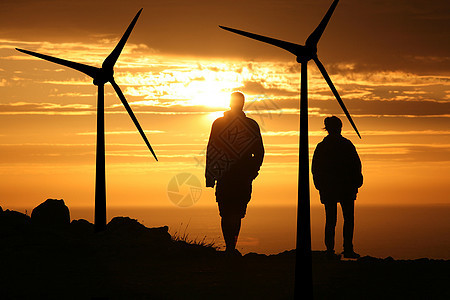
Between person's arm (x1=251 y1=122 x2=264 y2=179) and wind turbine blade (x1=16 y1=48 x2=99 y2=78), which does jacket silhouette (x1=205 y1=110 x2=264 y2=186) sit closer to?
person's arm (x1=251 y1=122 x2=264 y2=179)

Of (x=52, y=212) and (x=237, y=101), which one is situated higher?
(x=237, y=101)

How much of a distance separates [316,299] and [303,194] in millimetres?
3118

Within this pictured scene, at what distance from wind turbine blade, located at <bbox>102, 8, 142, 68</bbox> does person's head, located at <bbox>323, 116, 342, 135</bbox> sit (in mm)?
8252

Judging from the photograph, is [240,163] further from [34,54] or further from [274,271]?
[34,54]

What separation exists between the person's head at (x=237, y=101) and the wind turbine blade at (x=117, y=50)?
5582mm

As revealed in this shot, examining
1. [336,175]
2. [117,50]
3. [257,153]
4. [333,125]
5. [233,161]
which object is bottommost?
[336,175]

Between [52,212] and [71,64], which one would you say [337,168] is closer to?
[71,64]

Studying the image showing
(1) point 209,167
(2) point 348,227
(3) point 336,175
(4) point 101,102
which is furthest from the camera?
(4) point 101,102

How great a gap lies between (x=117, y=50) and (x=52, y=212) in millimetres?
7388

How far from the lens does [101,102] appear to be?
1016 inches

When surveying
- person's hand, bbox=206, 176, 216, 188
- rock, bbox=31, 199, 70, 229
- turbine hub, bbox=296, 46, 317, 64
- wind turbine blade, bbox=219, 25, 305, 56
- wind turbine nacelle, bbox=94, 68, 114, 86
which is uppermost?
wind turbine nacelle, bbox=94, 68, 114, 86

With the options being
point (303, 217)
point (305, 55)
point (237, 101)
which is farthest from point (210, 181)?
point (303, 217)

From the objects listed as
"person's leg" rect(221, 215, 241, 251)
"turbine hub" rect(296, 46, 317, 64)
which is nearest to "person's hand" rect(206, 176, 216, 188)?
"person's leg" rect(221, 215, 241, 251)

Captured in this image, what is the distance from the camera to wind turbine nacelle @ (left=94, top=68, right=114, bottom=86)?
27062 millimetres
